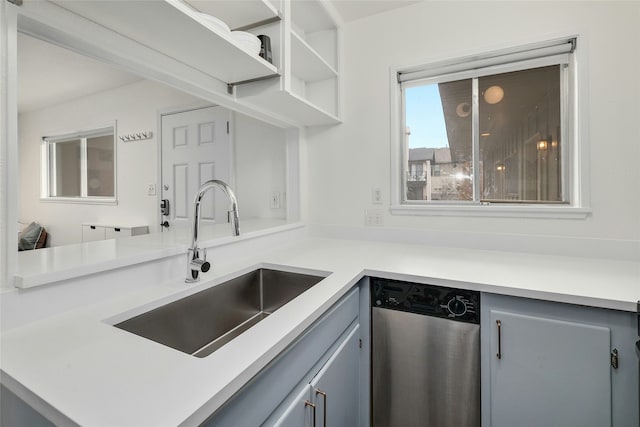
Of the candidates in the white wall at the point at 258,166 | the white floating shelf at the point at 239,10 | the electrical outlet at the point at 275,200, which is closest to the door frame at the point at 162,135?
the white wall at the point at 258,166

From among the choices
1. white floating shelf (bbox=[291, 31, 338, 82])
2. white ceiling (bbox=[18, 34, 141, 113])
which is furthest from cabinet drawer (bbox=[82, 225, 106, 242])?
white floating shelf (bbox=[291, 31, 338, 82])

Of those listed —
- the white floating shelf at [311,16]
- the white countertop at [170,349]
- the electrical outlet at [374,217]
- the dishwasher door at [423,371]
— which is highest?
the white floating shelf at [311,16]

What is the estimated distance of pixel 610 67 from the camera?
1.44 metres

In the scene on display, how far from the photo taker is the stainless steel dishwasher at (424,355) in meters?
1.16

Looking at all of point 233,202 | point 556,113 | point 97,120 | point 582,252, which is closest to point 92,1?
point 233,202

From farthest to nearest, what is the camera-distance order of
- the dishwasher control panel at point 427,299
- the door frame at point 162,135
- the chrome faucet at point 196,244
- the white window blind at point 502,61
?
1. the door frame at point 162,135
2. the white window blind at point 502,61
3. the dishwasher control panel at point 427,299
4. the chrome faucet at point 196,244

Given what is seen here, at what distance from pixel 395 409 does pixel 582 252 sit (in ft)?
4.04

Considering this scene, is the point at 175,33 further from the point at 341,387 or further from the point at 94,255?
the point at 341,387

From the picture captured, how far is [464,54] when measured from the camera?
5.67 feet

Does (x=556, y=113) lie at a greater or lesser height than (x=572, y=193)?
greater

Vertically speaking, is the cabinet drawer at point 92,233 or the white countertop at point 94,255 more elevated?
the white countertop at point 94,255

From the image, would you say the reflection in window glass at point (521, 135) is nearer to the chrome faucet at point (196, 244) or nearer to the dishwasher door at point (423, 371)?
the dishwasher door at point (423, 371)

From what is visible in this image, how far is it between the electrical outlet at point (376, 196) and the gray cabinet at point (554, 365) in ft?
3.16

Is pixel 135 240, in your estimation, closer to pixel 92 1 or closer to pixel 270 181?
pixel 92 1
